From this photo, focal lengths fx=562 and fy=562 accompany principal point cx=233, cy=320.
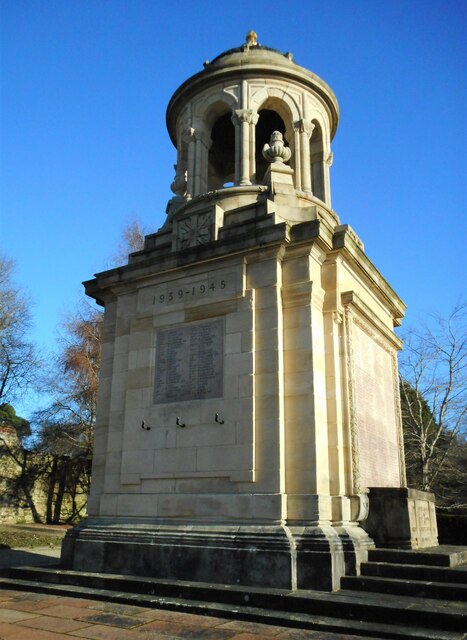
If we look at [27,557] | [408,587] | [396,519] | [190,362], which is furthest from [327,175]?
[27,557]

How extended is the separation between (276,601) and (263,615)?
1.52ft

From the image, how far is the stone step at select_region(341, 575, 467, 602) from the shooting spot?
699 centimetres

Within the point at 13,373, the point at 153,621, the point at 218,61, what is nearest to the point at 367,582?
the point at 153,621

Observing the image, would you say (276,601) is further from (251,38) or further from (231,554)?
(251,38)

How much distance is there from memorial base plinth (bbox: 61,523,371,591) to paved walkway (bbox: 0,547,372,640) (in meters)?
1.16

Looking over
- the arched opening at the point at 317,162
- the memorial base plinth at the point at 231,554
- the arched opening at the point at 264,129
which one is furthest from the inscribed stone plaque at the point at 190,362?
the arched opening at the point at 264,129

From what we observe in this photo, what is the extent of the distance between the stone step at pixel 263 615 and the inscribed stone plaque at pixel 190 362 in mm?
3264

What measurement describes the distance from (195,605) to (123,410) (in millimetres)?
4336

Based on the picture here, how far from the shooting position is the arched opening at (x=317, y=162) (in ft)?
46.0

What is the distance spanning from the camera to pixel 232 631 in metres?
6.33

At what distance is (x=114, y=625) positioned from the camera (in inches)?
258

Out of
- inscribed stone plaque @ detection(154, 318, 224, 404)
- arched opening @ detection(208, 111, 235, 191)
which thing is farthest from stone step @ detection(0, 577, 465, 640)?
arched opening @ detection(208, 111, 235, 191)

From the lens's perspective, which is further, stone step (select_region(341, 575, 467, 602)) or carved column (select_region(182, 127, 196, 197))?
carved column (select_region(182, 127, 196, 197))

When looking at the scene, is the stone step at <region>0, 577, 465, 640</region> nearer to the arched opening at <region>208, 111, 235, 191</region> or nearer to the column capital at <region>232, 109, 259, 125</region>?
the column capital at <region>232, 109, 259, 125</region>
